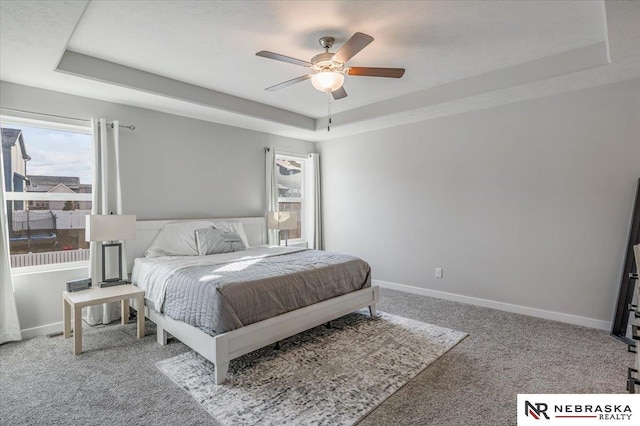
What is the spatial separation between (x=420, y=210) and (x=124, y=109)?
4.05 meters

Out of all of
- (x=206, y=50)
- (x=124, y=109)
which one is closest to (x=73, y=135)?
(x=124, y=109)

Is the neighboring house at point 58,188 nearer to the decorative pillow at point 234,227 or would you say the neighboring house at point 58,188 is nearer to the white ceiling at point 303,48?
the white ceiling at point 303,48


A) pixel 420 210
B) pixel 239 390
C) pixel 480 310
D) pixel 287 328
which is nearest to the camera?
pixel 239 390

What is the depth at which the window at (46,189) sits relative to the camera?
3.33 m

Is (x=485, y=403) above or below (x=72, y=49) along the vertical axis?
below

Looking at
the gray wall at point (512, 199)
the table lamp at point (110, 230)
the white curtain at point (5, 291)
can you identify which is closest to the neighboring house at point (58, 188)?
the white curtain at point (5, 291)

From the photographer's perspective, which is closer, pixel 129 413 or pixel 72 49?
pixel 129 413

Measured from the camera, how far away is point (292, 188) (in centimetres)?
→ 614

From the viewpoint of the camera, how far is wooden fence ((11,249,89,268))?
3361 millimetres

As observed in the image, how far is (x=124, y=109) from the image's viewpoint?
3.90 metres

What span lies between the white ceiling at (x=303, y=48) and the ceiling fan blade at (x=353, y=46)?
26 centimetres

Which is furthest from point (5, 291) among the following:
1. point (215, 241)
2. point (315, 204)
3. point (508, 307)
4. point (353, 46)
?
point (508, 307)

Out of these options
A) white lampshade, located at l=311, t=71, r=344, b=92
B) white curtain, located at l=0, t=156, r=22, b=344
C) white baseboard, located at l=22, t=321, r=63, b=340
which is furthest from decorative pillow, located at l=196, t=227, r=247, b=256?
white lampshade, located at l=311, t=71, r=344, b=92

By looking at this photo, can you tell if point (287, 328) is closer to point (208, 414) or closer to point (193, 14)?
point (208, 414)
